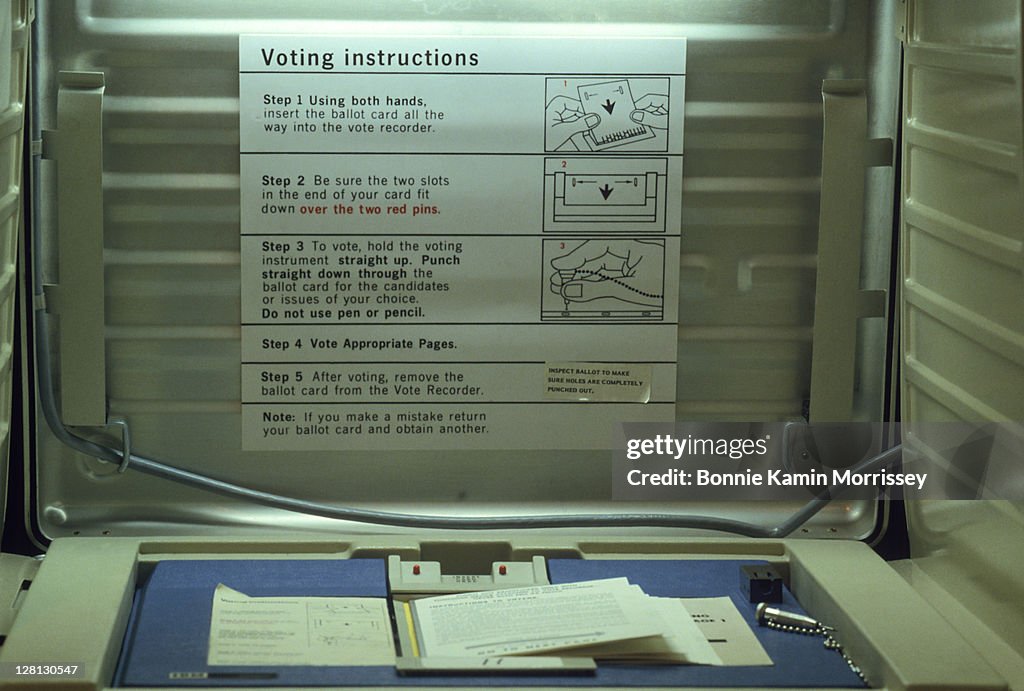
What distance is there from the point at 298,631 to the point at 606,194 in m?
1.16

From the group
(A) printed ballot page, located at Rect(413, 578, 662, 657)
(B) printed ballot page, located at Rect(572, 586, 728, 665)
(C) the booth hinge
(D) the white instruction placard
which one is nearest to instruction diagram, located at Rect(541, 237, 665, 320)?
(D) the white instruction placard

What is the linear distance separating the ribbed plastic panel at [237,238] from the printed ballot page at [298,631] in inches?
16.9

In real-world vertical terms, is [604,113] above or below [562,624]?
above

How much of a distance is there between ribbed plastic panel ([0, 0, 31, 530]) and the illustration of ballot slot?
1131 millimetres

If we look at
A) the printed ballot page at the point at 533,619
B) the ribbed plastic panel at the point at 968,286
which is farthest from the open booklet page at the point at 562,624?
the ribbed plastic panel at the point at 968,286

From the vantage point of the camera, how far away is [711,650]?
229cm

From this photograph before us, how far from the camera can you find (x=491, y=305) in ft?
9.07

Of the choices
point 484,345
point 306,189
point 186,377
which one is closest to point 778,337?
point 484,345

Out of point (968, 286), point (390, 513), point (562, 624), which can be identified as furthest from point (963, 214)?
point (390, 513)

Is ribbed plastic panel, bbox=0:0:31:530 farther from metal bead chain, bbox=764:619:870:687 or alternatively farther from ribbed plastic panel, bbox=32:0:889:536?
metal bead chain, bbox=764:619:870:687

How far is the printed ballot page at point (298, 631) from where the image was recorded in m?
2.22

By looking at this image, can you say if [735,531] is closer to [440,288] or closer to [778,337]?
[778,337]

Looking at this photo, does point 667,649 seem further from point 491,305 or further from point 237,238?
point 237,238

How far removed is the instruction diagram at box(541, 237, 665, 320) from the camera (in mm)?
2754
